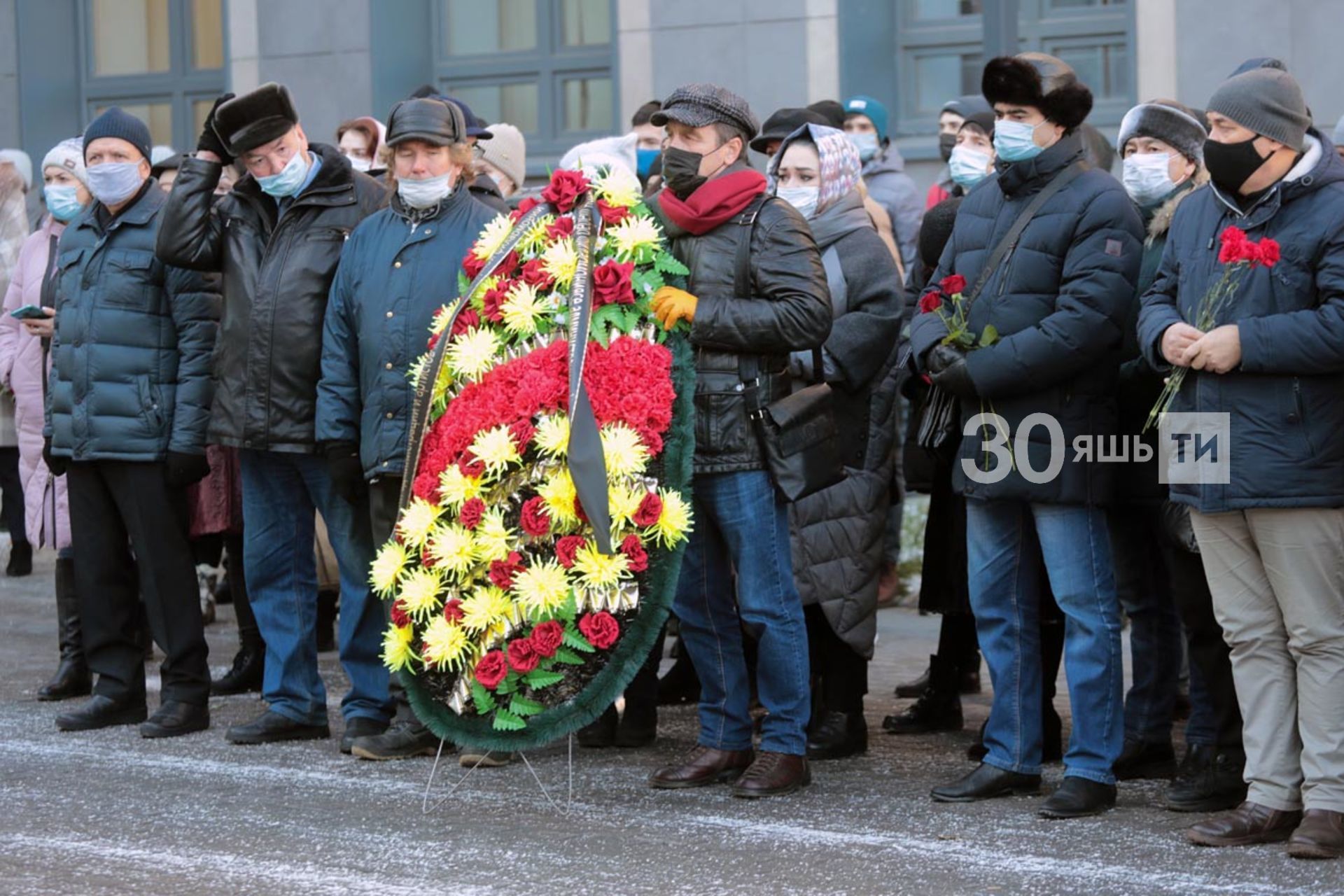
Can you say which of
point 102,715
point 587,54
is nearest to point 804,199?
point 102,715

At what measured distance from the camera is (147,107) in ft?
56.6

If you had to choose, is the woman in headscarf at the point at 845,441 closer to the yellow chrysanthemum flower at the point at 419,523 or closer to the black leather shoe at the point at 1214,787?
the black leather shoe at the point at 1214,787

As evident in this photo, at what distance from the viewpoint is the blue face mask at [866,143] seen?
429 inches

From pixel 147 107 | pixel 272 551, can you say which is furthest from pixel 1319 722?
pixel 147 107

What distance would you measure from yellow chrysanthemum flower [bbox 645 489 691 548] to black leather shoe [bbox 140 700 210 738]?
248cm

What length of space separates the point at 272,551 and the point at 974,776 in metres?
2.83

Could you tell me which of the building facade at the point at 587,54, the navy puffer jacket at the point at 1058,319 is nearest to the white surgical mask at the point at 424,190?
the navy puffer jacket at the point at 1058,319

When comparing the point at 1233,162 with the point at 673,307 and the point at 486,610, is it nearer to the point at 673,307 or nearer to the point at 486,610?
the point at 673,307

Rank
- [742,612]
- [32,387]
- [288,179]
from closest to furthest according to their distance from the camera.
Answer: [742,612] → [288,179] → [32,387]

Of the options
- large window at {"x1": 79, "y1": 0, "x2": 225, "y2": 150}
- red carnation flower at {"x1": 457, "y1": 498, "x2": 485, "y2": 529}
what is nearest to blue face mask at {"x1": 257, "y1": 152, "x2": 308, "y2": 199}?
red carnation flower at {"x1": 457, "y1": 498, "x2": 485, "y2": 529}

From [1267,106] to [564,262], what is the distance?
219 cm

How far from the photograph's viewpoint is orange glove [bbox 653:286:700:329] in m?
6.66

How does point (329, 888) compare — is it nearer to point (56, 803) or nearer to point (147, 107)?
point (56, 803)

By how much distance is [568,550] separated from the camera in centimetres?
647
